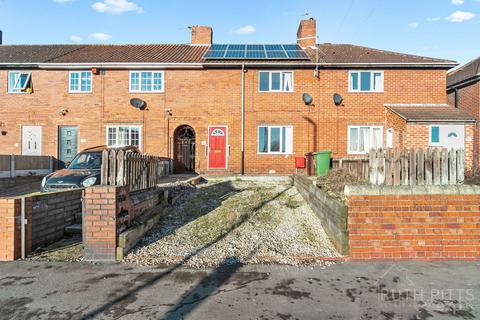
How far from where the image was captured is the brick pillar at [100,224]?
4.75 metres

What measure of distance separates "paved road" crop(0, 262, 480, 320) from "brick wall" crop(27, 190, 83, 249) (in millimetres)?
783

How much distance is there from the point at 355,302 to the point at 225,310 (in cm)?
153

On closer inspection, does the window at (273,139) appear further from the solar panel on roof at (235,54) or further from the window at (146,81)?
the window at (146,81)

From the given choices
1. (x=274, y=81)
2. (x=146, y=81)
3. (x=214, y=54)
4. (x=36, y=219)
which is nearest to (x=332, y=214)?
(x=36, y=219)

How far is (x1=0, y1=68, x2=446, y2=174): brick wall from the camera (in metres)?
15.3

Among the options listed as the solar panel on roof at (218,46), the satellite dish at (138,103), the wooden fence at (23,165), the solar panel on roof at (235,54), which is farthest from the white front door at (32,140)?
the solar panel on roof at (235,54)

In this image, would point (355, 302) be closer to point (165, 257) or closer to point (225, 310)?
point (225, 310)

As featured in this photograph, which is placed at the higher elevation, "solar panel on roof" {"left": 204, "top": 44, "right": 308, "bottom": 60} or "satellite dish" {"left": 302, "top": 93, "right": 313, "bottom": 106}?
"solar panel on roof" {"left": 204, "top": 44, "right": 308, "bottom": 60}

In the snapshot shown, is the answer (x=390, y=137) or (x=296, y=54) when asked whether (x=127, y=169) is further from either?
(x=390, y=137)

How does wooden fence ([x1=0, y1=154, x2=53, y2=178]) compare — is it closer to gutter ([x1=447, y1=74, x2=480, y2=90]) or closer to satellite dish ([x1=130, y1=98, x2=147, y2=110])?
satellite dish ([x1=130, y1=98, x2=147, y2=110])

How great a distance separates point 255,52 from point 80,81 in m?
9.64

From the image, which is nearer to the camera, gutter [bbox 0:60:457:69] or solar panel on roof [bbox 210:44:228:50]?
gutter [bbox 0:60:457:69]

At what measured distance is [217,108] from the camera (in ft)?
51.1

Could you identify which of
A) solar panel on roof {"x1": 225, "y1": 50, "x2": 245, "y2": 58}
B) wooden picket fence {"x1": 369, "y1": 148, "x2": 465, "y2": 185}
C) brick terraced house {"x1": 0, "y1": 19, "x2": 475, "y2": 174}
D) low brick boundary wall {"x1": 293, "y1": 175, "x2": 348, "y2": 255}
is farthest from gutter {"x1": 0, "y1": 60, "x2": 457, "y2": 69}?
wooden picket fence {"x1": 369, "y1": 148, "x2": 465, "y2": 185}
